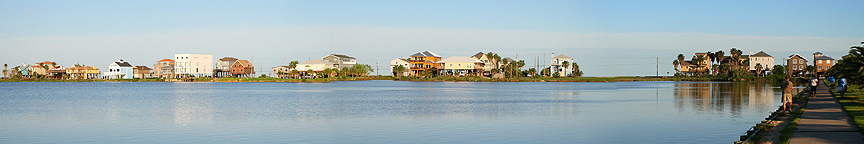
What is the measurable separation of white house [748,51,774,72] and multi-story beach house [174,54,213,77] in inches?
5040

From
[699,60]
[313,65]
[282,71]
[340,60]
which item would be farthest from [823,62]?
[282,71]

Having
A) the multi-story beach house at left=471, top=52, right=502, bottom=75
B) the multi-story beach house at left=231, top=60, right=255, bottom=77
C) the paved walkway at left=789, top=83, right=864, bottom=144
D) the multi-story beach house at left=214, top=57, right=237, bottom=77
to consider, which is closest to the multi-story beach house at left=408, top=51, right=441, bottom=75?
the multi-story beach house at left=471, top=52, right=502, bottom=75

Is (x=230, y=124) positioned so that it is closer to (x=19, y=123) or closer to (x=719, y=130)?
(x=19, y=123)

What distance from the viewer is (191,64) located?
164375mm

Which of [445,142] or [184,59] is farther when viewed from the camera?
[184,59]

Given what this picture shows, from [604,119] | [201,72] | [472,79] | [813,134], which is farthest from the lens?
[201,72]

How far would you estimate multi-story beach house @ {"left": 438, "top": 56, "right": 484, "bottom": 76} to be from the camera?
153 meters

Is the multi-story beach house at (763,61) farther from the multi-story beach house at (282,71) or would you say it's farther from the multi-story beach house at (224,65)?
the multi-story beach house at (224,65)

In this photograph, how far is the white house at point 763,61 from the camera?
154 meters

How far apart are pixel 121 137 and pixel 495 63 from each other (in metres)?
140

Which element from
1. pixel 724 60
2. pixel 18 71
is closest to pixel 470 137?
pixel 724 60

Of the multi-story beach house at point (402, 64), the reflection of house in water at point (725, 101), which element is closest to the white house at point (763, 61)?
the multi-story beach house at point (402, 64)

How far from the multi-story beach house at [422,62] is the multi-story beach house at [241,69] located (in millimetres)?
40929

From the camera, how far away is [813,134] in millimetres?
16531
